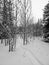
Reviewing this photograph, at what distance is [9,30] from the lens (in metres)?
8.29

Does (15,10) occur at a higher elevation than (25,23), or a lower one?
higher

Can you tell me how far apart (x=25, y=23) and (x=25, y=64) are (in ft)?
32.3

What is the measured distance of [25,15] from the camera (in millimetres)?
13609

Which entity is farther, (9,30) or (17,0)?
(17,0)

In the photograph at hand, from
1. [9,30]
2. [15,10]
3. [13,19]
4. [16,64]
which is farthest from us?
[15,10]

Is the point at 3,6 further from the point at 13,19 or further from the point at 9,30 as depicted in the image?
the point at 9,30

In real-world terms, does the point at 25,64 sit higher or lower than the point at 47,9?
lower

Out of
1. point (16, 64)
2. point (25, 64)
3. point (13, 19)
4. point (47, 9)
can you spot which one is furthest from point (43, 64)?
point (47, 9)

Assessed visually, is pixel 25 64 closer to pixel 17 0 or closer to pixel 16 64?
pixel 16 64

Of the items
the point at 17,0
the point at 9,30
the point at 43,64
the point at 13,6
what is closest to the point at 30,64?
the point at 43,64

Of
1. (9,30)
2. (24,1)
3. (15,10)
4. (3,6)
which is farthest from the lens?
(24,1)

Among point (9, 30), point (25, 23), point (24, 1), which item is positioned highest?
point (24, 1)

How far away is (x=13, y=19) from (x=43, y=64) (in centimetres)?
712

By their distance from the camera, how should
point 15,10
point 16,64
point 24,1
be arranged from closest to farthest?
point 16,64, point 15,10, point 24,1
